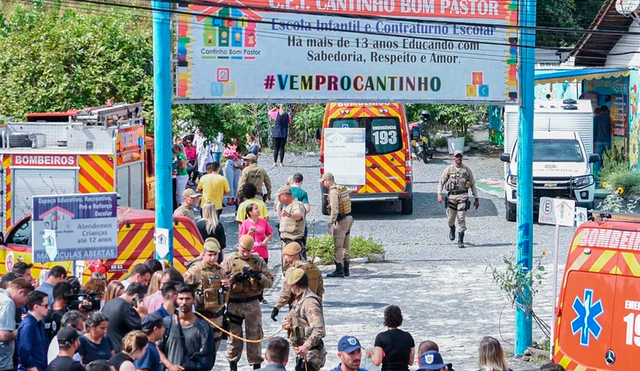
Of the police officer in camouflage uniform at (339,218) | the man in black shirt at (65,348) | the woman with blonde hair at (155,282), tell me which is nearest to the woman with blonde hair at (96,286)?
the woman with blonde hair at (155,282)

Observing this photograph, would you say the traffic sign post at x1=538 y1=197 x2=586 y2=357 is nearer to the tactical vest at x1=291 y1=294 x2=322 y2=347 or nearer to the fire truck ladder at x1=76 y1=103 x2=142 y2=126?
the tactical vest at x1=291 y1=294 x2=322 y2=347

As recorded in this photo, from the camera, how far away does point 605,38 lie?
101 ft

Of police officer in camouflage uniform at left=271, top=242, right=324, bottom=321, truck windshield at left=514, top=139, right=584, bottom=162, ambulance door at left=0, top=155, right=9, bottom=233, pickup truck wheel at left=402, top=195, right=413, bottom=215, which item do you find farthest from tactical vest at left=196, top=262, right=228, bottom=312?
truck windshield at left=514, top=139, right=584, bottom=162

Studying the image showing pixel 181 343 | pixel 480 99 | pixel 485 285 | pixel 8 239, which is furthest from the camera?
pixel 485 285

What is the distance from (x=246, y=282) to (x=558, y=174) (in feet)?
42.4

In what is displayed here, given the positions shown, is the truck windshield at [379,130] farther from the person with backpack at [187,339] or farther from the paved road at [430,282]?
the person with backpack at [187,339]

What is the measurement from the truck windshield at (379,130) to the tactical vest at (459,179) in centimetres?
351

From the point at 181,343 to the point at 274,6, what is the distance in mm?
5473

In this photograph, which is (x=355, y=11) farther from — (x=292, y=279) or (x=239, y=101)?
(x=292, y=279)

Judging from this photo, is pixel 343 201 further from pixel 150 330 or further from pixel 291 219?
pixel 150 330

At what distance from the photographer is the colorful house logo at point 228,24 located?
13.6m

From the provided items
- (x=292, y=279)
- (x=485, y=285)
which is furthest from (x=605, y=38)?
(x=292, y=279)

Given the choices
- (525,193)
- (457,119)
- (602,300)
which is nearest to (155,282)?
(602,300)

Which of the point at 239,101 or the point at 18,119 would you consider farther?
the point at 18,119
